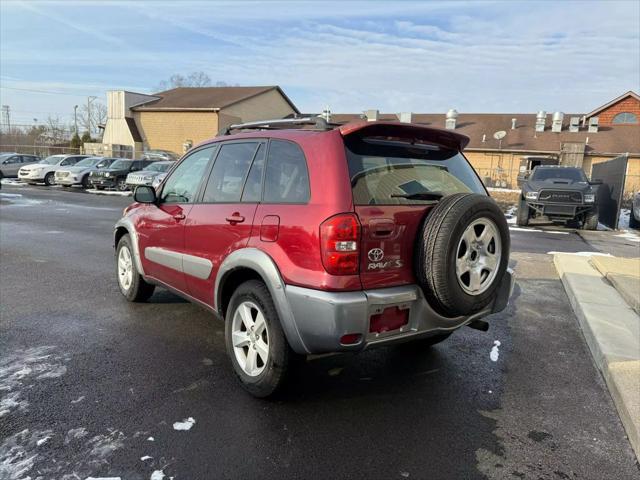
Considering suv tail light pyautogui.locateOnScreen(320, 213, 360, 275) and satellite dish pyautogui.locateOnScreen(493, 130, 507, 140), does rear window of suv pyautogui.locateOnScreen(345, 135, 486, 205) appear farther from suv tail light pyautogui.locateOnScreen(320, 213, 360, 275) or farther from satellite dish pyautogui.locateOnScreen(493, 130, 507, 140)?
satellite dish pyautogui.locateOnScreen(493, 130, 507, 140)

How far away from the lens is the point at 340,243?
2846 mm

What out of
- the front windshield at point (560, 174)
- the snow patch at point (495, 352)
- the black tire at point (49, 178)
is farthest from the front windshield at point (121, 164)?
the snow patch at point (495, 352)

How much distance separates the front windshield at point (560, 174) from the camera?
14.5 m

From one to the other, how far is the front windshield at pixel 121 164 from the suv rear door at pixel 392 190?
77.9ft

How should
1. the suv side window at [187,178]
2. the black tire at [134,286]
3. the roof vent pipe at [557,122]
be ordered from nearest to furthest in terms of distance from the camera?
the suv side window at [187,178] < the black tire at [134,286] < the roof vent pipe at [557,122]

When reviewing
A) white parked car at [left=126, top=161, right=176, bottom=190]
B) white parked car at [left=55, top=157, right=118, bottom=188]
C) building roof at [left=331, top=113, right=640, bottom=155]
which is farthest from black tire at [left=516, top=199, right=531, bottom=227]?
white parked car at [left=55, top=157, right=118, bottom=188]

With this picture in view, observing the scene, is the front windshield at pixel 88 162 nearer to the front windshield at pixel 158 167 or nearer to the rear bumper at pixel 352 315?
the front windshield at pixel 158 167

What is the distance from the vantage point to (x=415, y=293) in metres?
3.12

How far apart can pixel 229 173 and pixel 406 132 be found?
1.46m

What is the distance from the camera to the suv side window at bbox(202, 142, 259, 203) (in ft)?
12.2

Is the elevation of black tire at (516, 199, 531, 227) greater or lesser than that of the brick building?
lesser

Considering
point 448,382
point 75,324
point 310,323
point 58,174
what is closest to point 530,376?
point 448,382

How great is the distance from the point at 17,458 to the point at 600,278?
24.4 feet

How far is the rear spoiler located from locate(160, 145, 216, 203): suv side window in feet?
5.16
